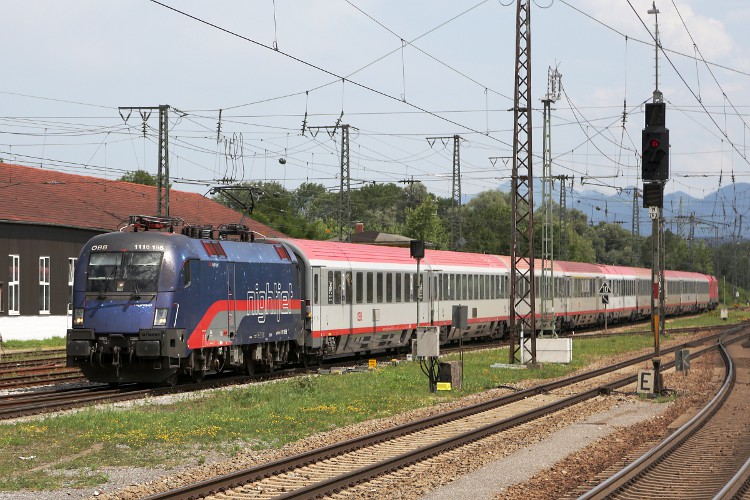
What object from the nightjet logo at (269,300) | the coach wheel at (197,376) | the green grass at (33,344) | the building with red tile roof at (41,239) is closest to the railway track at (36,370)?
the green grass at (33,344)

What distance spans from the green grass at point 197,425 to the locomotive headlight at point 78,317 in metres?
3.50

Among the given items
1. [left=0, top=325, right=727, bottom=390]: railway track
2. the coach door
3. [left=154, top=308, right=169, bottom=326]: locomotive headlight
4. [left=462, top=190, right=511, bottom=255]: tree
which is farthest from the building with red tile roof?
[left=462, top=190, right=511, bottom=255]: tree

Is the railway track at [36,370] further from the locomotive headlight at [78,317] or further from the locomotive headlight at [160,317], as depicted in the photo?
the locomotive headlight at [160,317]

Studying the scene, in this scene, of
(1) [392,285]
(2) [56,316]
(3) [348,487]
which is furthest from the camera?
(2) [56,316]

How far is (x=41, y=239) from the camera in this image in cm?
4628

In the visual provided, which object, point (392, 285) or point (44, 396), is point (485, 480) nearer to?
point (44, 396)

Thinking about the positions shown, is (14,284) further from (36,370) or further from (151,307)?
(151,307)

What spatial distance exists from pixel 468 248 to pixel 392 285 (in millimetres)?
84955

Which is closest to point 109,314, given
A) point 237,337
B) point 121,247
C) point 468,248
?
point 121,247

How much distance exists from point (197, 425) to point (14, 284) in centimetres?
2951

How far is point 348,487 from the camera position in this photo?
43.4 ft

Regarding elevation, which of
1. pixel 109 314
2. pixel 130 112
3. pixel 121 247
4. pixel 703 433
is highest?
pixel 130 112

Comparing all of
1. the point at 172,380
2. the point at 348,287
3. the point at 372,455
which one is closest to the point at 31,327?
the point at 348,287

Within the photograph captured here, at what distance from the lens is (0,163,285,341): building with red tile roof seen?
146 ft
